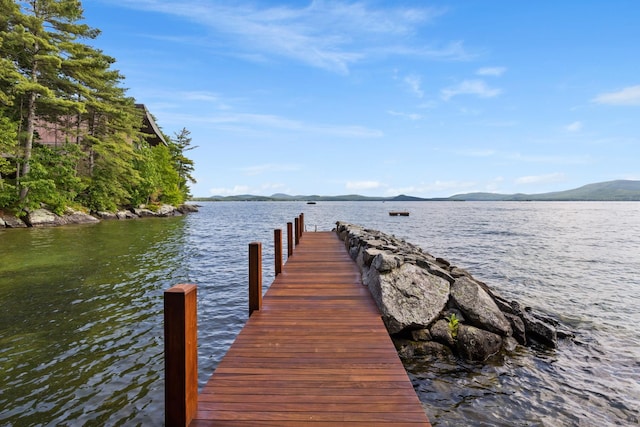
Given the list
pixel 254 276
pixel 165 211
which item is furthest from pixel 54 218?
pixel 254 276

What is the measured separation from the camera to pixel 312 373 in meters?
3.94

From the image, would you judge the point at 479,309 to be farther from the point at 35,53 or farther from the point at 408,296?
the point at 35,53

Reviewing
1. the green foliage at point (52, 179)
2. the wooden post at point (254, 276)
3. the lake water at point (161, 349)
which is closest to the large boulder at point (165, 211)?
the green foliage at point (52, 179)

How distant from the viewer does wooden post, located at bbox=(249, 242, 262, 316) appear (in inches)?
245

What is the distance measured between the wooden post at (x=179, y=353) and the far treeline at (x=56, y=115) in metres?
29.2

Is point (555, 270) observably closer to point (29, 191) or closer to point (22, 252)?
point (22, 252)

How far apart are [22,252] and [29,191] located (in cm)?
1523

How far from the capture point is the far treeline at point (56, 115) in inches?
984

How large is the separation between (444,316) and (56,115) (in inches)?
1501

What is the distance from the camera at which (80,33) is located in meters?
30.8

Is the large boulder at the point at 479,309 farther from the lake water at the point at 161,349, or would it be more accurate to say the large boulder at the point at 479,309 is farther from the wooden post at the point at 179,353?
the wooden post at the point at 179,353

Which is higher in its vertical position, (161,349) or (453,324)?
(453,324)

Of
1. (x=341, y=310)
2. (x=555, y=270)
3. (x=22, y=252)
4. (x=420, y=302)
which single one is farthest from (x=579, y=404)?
(x=22, y=252)

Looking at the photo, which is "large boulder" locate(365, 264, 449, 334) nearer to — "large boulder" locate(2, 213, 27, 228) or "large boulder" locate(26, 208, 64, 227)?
"large boulder" locate(2, 213, 27, 228)
